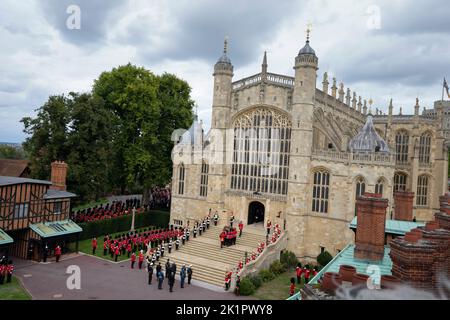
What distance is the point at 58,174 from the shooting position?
27250 millimetres

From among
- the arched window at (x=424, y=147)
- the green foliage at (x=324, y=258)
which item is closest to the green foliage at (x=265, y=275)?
the green foliage at (x=324, y=258)

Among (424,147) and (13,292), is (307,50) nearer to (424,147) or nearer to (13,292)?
(424,147)

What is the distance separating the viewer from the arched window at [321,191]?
28531 millimetres

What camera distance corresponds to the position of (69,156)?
29.0 metres

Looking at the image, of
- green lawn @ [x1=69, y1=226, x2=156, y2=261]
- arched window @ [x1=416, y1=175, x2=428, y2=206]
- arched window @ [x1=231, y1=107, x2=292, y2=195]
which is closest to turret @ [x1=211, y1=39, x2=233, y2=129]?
arched window @ [x1=231, y1=107, x2=292, y2=195]

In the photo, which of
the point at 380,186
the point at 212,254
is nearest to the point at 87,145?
the point at 212,254

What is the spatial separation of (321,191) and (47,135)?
21.7m

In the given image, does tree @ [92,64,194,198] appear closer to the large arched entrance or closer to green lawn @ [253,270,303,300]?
the large arched entrance

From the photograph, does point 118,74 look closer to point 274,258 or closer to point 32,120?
point 32,120

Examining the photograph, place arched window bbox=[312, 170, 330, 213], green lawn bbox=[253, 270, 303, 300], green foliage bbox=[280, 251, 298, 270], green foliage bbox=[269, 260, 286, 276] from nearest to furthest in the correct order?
green lawn bbox=[253, 270, 303, 300]
green foliage bbox=[269, 260, 286, 276]
green foliage bbox=[280, 251, 298, 270]
arched window bbox=[312, 170, 330, 213]

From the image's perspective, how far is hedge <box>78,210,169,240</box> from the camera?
30344 millimetres

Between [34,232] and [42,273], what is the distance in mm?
3468

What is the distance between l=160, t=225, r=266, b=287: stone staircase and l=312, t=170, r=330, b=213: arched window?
4724mm
